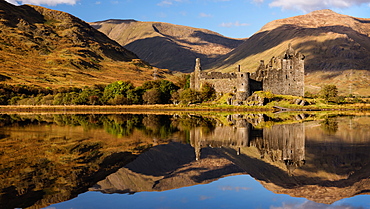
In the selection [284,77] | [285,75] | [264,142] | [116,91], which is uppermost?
[285,75]

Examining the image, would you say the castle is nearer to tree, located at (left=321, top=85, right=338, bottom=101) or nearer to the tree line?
the tree line

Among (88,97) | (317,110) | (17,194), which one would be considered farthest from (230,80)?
(17,194)

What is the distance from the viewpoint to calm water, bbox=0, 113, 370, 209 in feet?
39.9

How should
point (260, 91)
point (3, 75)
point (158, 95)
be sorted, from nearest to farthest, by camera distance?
1. point (260, 91)
2. point (158, 95)
3. point (3, 75)

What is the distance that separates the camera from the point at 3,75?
6358 inches

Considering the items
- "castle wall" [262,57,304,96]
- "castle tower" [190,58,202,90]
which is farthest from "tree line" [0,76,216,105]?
"castle wall" [262,57,304,96]

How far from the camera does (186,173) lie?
53.8 ft

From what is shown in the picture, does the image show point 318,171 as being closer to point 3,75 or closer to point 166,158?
point 166,158

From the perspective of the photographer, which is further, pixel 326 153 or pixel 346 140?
pixel 346 140

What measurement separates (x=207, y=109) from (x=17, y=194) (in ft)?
197

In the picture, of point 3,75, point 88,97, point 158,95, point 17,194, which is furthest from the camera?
point 3,75

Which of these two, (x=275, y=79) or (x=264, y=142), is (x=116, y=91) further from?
(x=264, y=142)

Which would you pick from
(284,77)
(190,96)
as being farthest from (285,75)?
(190,96)

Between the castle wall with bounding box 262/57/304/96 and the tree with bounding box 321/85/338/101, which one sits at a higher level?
the castle wall with bounding box 262/57/304/96
